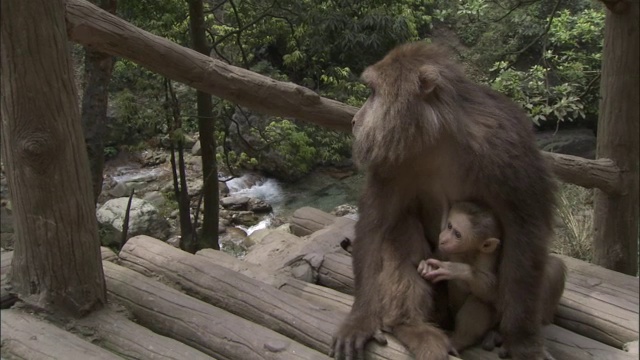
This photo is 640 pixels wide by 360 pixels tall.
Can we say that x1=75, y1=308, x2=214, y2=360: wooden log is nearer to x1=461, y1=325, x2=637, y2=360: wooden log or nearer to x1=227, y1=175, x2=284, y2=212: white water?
x1=461, y1=325, x2=637, y2=360: wooden log

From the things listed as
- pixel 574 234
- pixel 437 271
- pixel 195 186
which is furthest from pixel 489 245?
pixel 195 186

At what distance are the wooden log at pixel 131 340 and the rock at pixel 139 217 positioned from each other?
5.86 metres

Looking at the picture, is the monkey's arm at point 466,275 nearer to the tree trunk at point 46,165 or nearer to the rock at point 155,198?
the tree trunk at point 46,165

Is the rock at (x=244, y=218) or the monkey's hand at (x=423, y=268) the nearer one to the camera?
the monkey's hand at (x=423, y=268)

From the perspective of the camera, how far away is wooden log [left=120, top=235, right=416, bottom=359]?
2.80 metres

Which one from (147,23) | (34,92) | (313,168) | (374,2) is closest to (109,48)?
(34,92)

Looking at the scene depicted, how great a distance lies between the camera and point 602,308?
3.16 metres

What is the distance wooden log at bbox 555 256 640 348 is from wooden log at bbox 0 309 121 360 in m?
2.01

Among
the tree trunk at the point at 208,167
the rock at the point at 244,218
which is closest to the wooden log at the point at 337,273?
the tree trunk at the point at 208,167

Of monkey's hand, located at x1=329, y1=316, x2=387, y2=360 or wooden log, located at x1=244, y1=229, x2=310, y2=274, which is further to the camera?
wooden log, located at x1=244, y1=229, x2=310, y2=274

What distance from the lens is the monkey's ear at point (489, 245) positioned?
2587mm

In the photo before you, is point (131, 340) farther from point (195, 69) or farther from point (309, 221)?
point (309, 221)

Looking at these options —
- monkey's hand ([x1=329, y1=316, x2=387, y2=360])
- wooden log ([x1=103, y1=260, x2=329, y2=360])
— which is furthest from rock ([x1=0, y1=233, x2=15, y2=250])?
monkey's hand ([x1=329, y1=316, x2=387, y2=360])

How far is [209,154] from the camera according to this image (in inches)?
302
